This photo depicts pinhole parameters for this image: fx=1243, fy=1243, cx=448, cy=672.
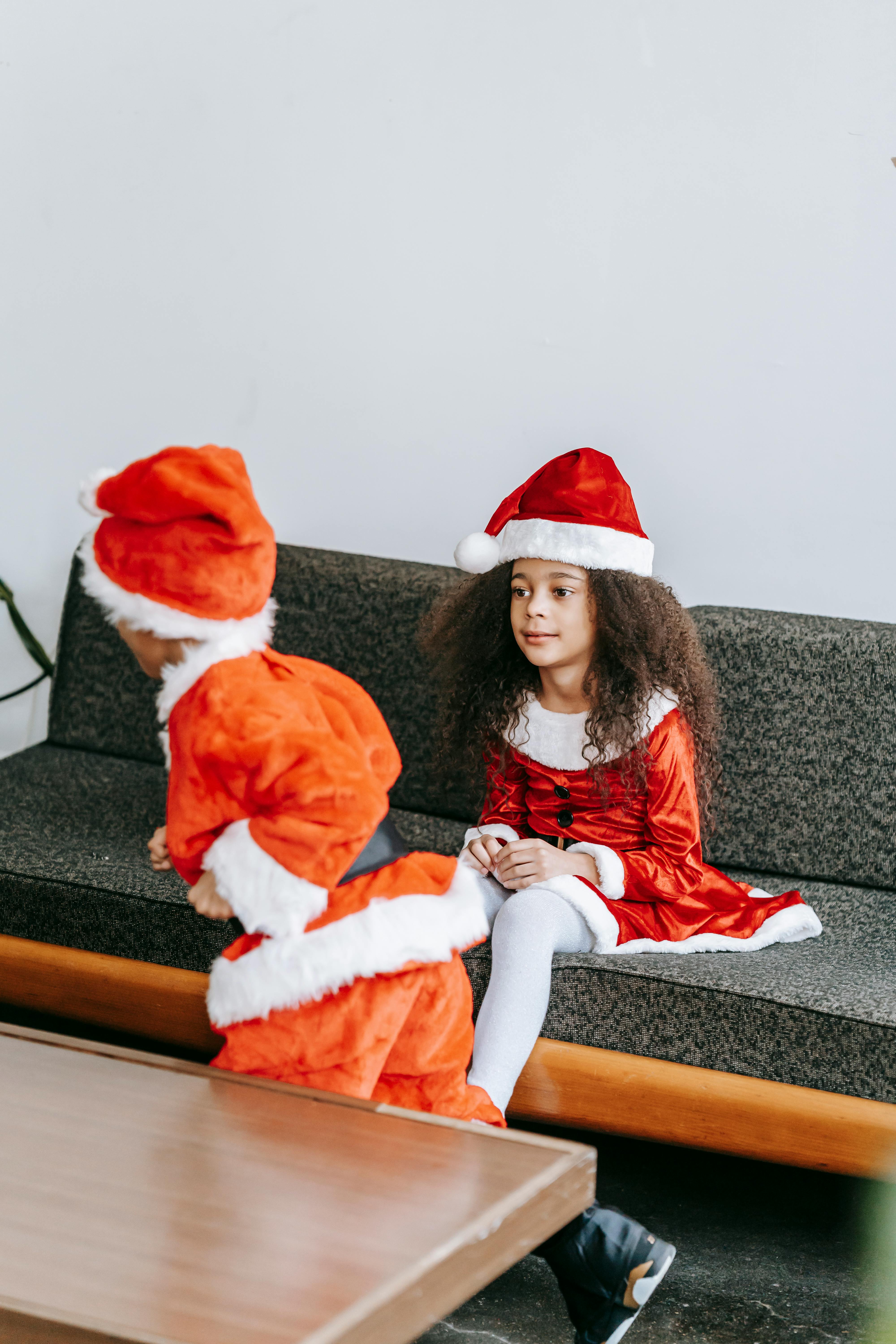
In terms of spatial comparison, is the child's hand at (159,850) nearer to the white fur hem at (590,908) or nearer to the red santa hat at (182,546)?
the red santa hat at (182,546)

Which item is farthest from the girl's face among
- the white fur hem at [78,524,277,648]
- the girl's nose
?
the white fur hem at [78,524,277,648]

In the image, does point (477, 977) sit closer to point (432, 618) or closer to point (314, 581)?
point (432, 618)

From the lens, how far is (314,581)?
207 cm

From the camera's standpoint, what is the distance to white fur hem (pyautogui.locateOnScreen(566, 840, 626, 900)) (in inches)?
60.6

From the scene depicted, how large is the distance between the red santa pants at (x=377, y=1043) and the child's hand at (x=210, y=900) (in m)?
0.05

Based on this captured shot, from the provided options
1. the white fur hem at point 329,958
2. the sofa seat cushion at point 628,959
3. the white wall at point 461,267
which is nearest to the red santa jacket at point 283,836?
the white fur hem at point 329,958

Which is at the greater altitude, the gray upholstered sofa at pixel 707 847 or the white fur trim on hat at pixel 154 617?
the white fur trim on hat at pixel 154 617

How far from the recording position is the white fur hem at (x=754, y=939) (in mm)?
1524

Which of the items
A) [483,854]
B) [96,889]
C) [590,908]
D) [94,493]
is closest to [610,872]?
[590,908]

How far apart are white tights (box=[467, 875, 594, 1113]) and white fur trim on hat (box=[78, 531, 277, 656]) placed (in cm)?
49

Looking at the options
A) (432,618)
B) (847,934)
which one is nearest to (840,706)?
(847,934)

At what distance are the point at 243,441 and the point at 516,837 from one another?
1073 mm

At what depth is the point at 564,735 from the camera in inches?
65.0

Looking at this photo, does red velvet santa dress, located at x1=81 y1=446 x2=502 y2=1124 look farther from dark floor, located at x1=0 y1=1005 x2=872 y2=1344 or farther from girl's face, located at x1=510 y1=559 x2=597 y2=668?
girl's face, located at x1=510 y1=559 x2=597 y2=668
